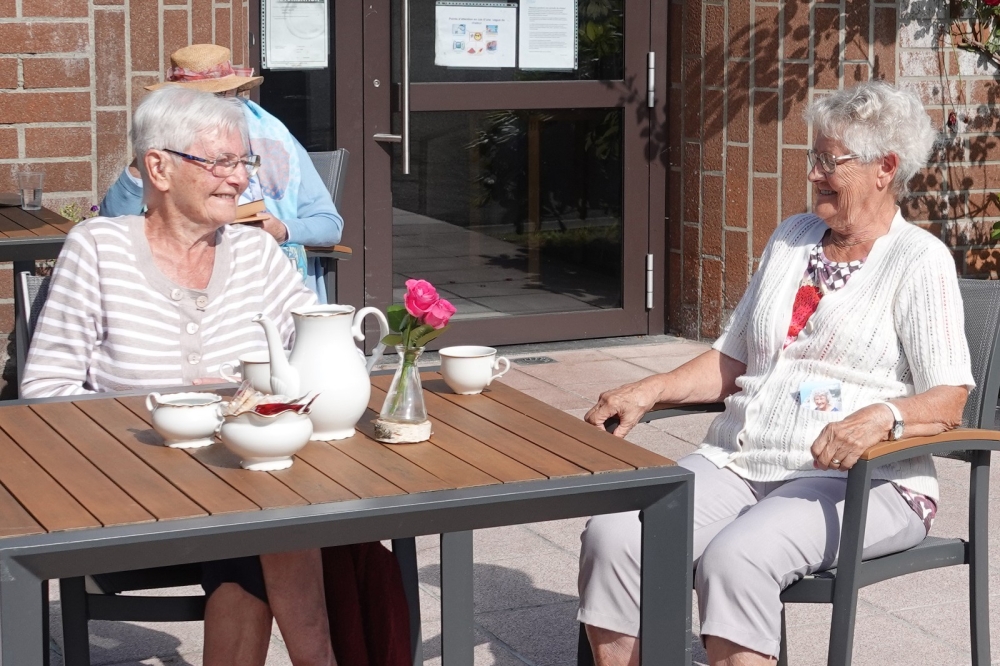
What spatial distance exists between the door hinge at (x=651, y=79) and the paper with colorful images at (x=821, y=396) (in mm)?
3724

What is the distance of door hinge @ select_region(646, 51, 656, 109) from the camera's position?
253 inches

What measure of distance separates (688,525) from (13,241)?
2.56 m

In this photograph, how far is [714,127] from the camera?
629cm

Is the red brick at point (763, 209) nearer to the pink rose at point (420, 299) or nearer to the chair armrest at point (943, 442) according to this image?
the chair armrest at point (943, 442)

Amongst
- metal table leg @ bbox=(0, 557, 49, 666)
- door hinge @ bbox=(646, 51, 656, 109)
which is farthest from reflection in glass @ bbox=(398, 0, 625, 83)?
metal table leg @ bbox=(0, 557, 49, 666)

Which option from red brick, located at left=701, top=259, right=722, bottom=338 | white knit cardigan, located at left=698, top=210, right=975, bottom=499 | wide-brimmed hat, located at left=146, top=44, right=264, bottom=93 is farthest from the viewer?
red brick, located at left=701, top=259, right=722, bottom=338

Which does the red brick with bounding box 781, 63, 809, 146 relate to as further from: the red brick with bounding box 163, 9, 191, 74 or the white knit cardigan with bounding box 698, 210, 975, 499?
the white knit cardigan with bounding box 698, 210, 975, 499

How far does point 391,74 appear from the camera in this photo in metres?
5.98

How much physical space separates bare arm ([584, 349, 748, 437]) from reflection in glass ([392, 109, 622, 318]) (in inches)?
124

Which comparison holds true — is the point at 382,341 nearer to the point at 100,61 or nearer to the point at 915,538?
the point at 915,538

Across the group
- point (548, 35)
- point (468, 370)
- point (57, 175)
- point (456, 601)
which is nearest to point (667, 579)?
point (456, 601)

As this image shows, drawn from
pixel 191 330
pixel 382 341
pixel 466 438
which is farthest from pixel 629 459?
pixel 191 330

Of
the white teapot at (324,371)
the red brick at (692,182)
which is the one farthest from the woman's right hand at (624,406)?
the red brick at (692,182)

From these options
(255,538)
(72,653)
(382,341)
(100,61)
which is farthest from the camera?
(100,61)
